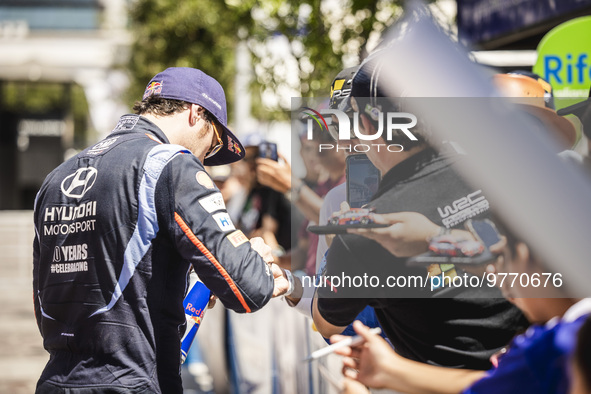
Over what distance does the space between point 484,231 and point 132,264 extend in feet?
Result: 3.64

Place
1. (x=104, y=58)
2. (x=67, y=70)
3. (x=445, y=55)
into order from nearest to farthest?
(x=445, y=55), (x=67, y=70), (x=104, y=58)

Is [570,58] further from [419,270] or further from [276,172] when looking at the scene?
[419,270]

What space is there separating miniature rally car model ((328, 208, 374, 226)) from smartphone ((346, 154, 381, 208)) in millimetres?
29

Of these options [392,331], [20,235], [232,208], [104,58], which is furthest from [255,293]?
[104,58]

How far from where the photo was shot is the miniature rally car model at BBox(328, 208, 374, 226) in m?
2.29

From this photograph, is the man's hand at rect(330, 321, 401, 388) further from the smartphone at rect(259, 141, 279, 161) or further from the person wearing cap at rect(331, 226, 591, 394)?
the smartphone at rect(259, 141, 279, 161)

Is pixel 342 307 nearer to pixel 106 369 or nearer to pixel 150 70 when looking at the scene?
pixel 106 369

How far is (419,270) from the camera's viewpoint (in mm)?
2250

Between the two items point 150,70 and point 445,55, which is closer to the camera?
point 445,55

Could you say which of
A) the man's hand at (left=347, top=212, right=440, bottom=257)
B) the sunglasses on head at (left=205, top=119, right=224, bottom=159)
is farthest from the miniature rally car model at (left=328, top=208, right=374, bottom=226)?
the sunglasses on head at (left=205, top=119, right=224, bottom=159)

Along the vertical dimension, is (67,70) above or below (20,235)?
above

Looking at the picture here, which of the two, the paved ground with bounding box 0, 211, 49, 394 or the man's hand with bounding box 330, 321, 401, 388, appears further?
the paved ground with bounding box 0, 211, 49, 394

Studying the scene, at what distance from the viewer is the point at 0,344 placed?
9328 mm

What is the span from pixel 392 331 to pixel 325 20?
18.0 feet
